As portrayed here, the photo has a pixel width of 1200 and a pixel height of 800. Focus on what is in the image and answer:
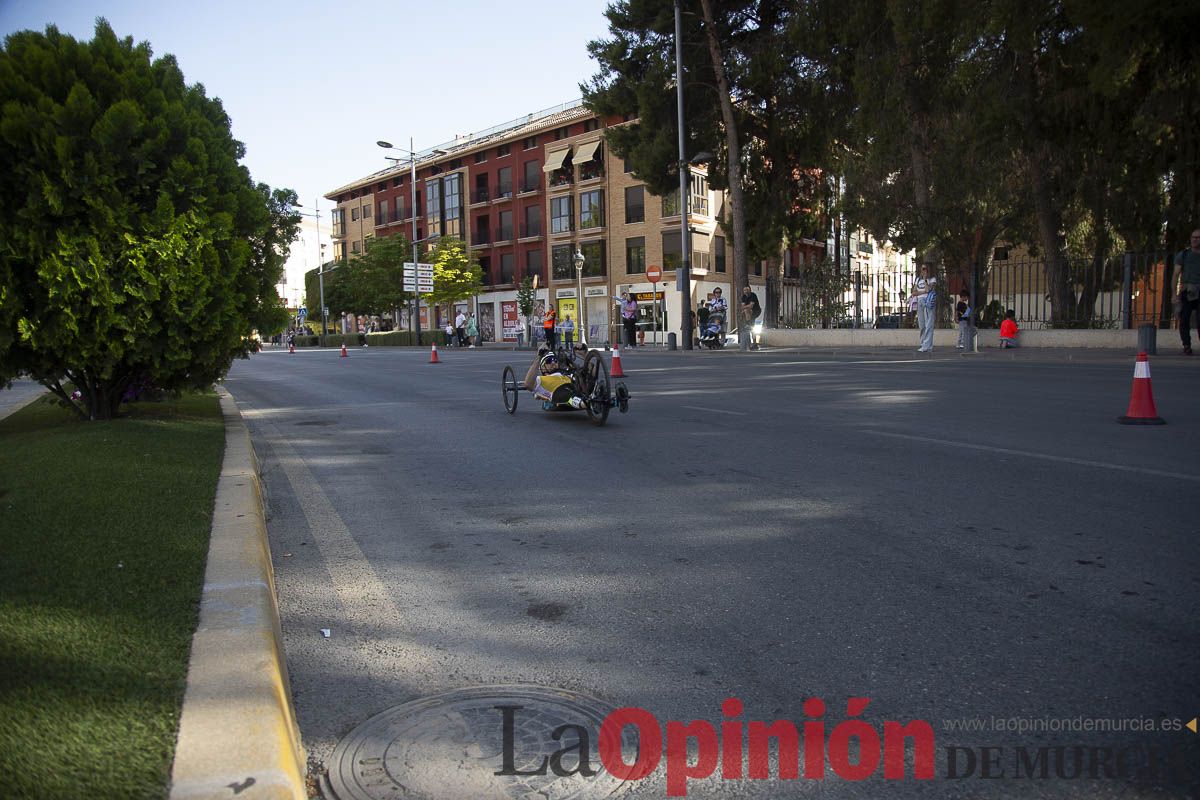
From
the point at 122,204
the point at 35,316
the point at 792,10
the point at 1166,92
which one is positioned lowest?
the point at 35,316

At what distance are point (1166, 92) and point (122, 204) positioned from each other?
58.8 feet

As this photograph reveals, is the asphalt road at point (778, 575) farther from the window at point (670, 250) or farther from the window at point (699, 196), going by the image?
the window at point (699, 196)

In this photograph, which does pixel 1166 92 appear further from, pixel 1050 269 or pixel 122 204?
pixel 122 204

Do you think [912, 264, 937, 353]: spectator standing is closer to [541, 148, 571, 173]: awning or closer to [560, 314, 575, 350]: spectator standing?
[560, 314, 575, 350]: spectator standing

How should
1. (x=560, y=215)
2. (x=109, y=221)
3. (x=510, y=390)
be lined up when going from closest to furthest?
1. (x=109, y=221)
2. (x=510, y=390)
3. (x=560, y=215)

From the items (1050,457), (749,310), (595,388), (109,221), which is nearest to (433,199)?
(749,310)

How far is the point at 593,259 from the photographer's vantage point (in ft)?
169

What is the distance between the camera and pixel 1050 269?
21.7 metres

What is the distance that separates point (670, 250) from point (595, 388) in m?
39.3

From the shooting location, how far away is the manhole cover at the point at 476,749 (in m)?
2.30

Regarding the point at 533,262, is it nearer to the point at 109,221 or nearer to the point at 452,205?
the point at 452,205

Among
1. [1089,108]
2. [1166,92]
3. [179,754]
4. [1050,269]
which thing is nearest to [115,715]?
[179,754]

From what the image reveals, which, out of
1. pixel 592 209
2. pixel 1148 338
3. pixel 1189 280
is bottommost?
pixel 1148 338

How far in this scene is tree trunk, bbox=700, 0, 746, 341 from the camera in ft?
92.4
